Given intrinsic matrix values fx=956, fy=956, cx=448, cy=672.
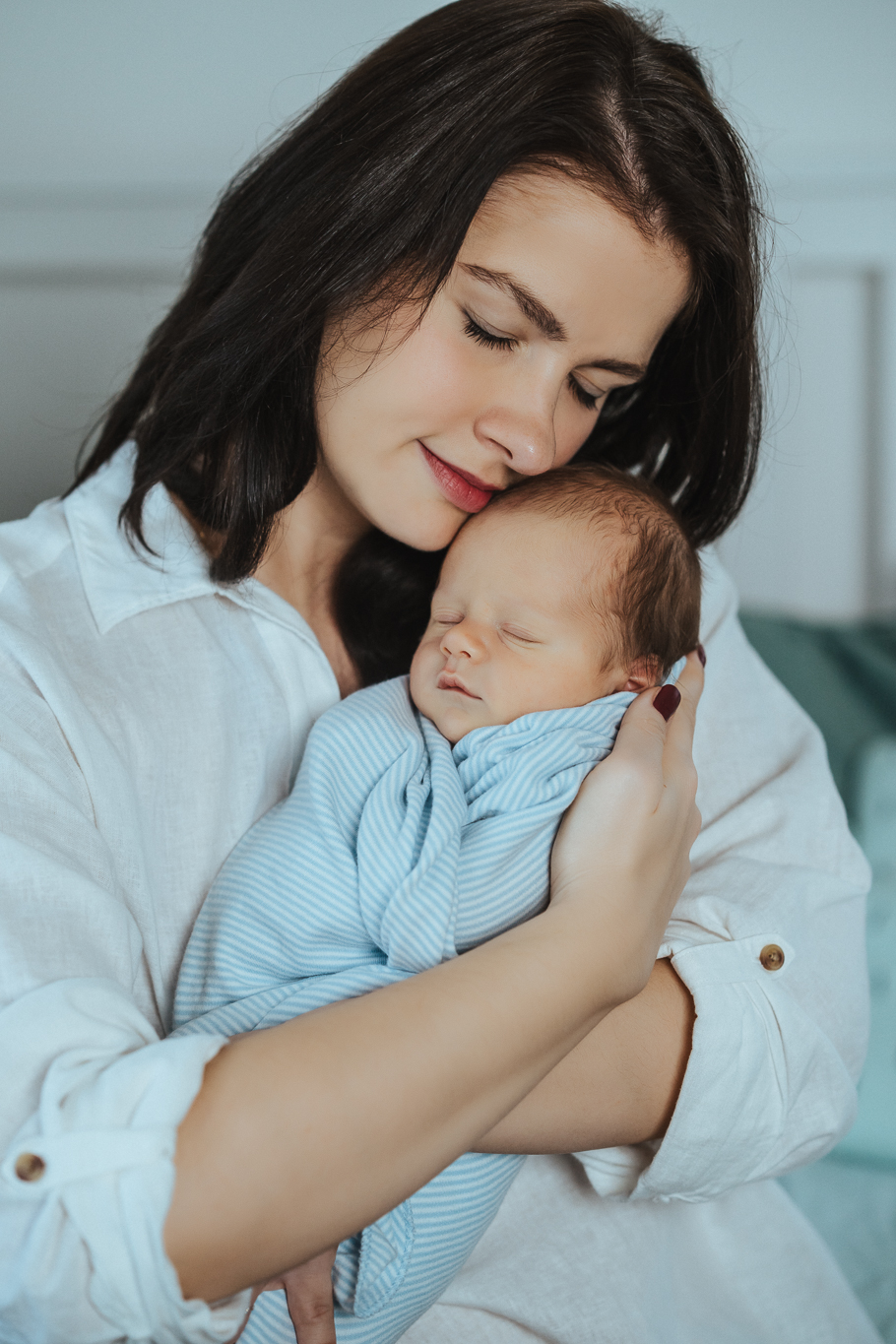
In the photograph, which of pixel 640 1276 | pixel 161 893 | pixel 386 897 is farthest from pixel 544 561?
pixel 640 1276

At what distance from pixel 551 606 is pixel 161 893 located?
0.52m

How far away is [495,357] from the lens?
42.5 inches

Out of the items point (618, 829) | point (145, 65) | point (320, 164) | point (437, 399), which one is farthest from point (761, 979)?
point (145, 65)

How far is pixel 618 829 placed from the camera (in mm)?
905

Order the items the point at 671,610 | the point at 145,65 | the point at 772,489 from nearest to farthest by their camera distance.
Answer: the point at 671,610 → the point at 145,65 → the point at 772,489

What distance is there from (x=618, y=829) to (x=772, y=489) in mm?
1488

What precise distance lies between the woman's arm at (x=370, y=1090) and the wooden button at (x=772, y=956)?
0.83ft

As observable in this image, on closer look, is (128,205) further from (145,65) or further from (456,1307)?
(456,1307)

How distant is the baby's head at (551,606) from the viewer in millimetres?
1055

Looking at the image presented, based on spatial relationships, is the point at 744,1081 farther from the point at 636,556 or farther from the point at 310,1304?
the point at 636,556

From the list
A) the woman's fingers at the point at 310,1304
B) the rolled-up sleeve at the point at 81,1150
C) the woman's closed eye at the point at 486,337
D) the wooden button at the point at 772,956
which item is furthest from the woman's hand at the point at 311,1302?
the woman's closed eye at the point at 486,337

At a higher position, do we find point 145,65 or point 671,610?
point 145,65

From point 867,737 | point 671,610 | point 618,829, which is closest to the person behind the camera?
point 618,829

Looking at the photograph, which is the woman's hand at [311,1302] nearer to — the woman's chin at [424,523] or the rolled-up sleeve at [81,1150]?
the rolled-up sleeve at [81,1150]
